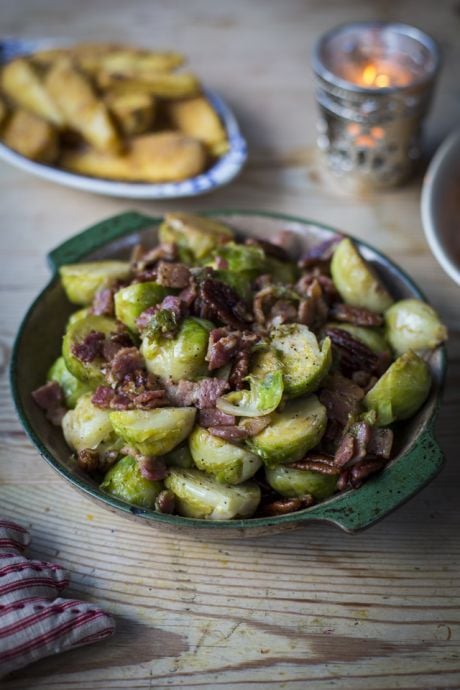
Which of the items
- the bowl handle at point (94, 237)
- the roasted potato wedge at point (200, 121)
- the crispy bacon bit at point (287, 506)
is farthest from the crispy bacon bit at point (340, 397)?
the roasted potato wedge at point (200, 121)

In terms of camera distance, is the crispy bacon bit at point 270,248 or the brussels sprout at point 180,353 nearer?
the brussels sprout at point 180,353

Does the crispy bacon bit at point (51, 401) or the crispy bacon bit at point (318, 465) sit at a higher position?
the crispy bacon bit at point (318, 465)

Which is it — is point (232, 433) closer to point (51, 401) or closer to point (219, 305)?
point (219, 305)

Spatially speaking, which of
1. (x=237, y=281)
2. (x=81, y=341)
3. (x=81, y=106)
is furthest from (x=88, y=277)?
(x=81, y=106)

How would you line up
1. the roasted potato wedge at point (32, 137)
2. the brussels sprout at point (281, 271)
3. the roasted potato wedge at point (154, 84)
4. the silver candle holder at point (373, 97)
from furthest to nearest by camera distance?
the roasted potato wedge at point (154, 84), the roasted potato wedge at point (32, 137), the silver candle holder at point (373, 97), the brussels sprout at point (281, 271)

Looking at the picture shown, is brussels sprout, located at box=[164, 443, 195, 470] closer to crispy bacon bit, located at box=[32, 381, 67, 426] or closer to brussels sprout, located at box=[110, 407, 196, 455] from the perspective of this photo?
brussels sprout, located at box=[110, 407, 196, 455]

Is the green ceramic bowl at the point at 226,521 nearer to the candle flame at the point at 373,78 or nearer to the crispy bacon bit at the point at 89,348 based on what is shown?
the crispy bacon bit at the point at 89,348

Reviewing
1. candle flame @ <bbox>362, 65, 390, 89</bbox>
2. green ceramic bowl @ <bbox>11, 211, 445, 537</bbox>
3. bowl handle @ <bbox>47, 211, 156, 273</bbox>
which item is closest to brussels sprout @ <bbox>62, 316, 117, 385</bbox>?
green ceramic bowl @ <bbox>11, 211, 445, 537</bbox>

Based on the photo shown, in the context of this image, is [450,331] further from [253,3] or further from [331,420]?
[253,3]
